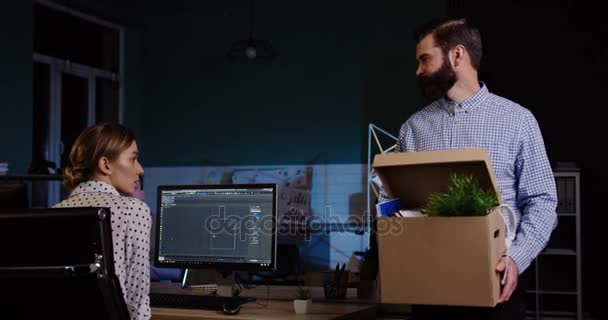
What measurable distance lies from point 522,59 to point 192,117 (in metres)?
3.42

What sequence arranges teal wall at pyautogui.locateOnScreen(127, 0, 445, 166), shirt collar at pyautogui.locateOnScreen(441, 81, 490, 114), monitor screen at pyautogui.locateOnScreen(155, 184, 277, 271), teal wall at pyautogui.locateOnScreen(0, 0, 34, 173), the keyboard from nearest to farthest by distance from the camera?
1. shirt collar at pyautogui.locateOnScreen(441, 81, 490, 114)
2. the keyboard
3. monitor screen at pyautogui.locateOnScreen(155, 184, 277, 271)
4. teal wall at pyautogui.locateOnScreen(0, 0, 34, 173)
5. teal wall at pyautogui.locateOnScreen(127, 0, 445, 166)

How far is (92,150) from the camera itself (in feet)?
6.81

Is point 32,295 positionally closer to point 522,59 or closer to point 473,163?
point 473,163

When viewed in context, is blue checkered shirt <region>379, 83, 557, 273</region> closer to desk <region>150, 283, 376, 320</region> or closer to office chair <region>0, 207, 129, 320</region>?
desk <region>150, 283, 376, 320</region>

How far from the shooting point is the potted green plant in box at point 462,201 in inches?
68.8

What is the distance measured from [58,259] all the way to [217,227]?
1.56m

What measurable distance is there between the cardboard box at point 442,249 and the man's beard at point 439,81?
376mm

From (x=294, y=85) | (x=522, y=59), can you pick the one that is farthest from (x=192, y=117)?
(x=522, y=59)

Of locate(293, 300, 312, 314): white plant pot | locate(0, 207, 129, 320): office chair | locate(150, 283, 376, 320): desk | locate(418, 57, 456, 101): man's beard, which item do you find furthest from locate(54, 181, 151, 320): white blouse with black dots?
locate(418, 57, 456, 101): man's beard

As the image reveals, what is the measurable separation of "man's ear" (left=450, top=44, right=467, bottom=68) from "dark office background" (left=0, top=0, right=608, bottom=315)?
4563 millimetres

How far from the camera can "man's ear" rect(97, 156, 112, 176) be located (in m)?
2.07

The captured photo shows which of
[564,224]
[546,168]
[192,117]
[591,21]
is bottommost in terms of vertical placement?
[564,224]

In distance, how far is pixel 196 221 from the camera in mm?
3176

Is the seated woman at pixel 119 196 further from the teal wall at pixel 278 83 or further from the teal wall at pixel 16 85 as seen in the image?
the teal wall at pixel 278 83
